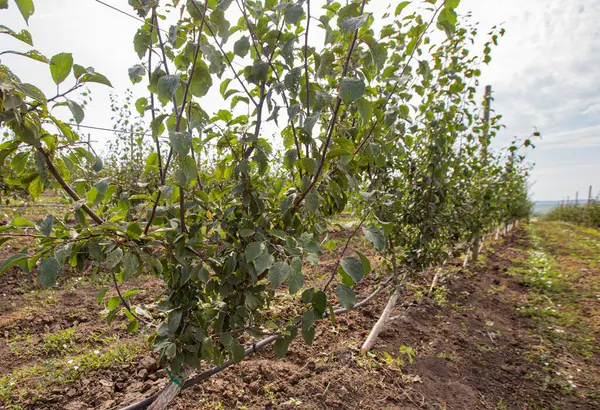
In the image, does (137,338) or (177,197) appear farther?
(137,338)

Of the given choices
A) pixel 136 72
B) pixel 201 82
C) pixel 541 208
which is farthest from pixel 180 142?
pixel 541 208

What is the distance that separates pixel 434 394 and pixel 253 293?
190 centimetres

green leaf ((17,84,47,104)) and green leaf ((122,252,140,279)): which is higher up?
green leaf ((17,84,47,104))

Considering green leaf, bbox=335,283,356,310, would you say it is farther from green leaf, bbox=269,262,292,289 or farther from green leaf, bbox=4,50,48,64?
green leaf, bbox=4,50,48,64

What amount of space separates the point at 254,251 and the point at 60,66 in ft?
2.48

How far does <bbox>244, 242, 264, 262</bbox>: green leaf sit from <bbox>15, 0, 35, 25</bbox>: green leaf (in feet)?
2.68

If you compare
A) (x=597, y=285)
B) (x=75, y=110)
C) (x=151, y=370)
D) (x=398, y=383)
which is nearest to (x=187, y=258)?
(x=75, y=110)

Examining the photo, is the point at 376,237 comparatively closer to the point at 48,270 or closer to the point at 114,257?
the point at 114,257

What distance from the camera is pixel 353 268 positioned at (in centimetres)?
108

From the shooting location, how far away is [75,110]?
90 centimetres

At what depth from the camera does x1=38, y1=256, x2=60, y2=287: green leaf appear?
88 centimetres

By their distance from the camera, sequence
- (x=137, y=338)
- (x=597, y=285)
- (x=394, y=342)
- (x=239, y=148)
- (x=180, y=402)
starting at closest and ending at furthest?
(x=239, y=148)
(x=180, y=402)
(x=137, y=338)
(x=394, y=342)
(x=597, y=285)

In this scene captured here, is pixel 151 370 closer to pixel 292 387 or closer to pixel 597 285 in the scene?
pixel 292 387

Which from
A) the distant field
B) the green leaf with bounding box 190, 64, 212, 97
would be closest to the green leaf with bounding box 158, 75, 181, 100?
the green leaf with bounding box 190, 64, 212, 97
